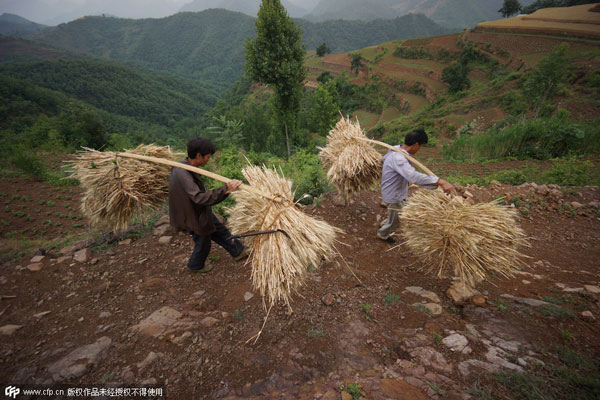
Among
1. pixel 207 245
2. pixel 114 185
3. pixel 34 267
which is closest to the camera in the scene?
pixel 114 185

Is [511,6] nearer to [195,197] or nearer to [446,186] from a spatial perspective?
[446,186]

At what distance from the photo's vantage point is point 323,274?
2740mm

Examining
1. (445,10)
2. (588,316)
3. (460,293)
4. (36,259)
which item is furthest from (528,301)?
(445,10)

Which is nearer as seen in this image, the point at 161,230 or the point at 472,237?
the point at 472,237

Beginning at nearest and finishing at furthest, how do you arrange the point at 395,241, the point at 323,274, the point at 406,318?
the point at 406,318 → the point at 323,274 → the point at 395,241

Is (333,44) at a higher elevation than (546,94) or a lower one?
higher

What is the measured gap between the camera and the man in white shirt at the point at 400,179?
246 centimetres

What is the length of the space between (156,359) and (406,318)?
2.21 m

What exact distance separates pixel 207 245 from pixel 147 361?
115 centimetres

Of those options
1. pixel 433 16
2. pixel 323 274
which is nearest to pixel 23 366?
pixel 323 274

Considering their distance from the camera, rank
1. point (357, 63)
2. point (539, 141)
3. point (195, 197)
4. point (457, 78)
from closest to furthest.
A: 1. point (195, 197)
2. point (539, 141)
3. point (457, 78)
4. point (357, 63)

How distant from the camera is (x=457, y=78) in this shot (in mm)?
25312

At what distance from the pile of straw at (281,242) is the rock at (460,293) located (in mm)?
1472

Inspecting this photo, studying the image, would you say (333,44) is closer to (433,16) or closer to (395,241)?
(433,16)
